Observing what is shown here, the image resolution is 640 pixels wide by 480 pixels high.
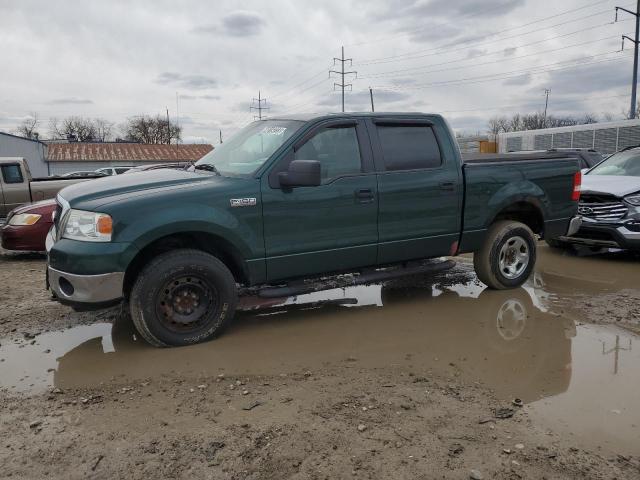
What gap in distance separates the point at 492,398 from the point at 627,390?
97cm

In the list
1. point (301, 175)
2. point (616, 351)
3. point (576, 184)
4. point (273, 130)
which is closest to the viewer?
point (616, 351)

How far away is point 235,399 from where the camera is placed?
3.42 meters

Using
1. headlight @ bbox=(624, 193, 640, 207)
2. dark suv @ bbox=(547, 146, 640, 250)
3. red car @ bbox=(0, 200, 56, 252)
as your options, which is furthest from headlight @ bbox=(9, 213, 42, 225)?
headlight @ bbox=(624, 193, 640, 207)

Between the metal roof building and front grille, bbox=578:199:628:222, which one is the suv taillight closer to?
front grille, bbox=578:199:628:222

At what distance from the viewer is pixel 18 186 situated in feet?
34.8

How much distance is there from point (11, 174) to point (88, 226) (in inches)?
319

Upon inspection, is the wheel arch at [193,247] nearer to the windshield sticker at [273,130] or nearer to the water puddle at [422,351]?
Answer: the water puddle at [422,351]

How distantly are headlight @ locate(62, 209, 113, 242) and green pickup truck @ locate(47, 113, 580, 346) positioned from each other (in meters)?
0.01

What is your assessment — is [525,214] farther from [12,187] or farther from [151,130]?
[151,130]

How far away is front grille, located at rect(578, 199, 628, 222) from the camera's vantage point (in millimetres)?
7434

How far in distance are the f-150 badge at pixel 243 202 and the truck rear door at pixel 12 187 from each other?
828 cm

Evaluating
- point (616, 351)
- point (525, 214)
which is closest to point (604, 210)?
point (525, 214)

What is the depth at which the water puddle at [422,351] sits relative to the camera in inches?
136

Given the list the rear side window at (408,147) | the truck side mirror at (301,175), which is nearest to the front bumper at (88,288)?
the truck side mirror at (301,175)
